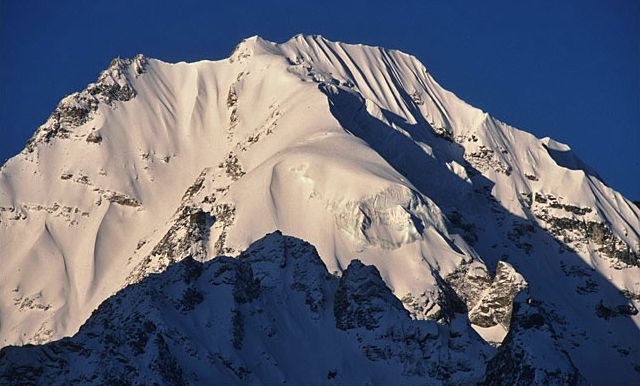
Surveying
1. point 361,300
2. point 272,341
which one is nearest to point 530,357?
point 272,341

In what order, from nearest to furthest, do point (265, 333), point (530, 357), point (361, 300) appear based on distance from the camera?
1. point (530, 357)
2. point (265, 333)
3. point (361, 300)

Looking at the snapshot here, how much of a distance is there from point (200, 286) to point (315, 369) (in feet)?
40.8

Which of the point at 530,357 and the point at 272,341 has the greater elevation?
the point at 272,341

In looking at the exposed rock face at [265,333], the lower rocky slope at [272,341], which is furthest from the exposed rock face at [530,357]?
the exposed rock face at [265,333]

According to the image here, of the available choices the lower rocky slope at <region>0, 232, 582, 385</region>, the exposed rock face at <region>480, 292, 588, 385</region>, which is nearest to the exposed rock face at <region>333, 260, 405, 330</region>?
the lower rocky slope at <region>0, 232, 582, 385</region>

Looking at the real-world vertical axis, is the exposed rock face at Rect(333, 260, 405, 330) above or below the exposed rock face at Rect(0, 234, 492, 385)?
above

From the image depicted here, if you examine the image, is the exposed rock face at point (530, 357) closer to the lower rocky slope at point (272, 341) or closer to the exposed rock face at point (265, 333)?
the lower rocky slope at point (272, 341)

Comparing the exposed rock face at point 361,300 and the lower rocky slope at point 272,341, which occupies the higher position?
the exposed rock face at point 361,300

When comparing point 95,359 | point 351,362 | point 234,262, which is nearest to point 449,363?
point 351,362

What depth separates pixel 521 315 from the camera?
552ft

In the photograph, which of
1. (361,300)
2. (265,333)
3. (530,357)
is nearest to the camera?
(530,357)

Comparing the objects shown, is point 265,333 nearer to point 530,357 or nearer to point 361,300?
point 361,300

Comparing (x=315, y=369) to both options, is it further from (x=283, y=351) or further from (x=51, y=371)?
(x=51, y=371)

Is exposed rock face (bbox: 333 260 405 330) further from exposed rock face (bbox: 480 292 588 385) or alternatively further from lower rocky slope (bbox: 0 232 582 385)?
exposed rock face (bbox: 480 292 588 385)
